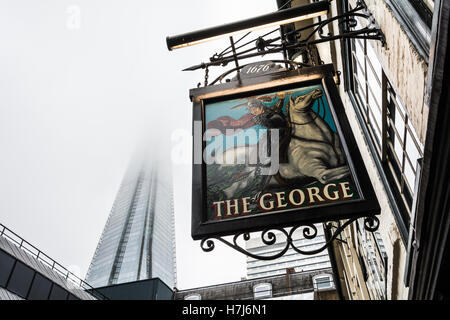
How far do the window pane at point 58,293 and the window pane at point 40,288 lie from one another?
47cm

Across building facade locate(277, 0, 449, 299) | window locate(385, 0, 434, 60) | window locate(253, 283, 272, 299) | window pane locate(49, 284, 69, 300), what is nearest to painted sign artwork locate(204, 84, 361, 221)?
building facade locate(277, 0, 449, 299)

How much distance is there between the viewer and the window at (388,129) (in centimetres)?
361

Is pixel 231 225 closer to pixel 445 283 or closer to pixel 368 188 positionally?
pixel 368 188

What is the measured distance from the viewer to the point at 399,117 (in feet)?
12.3

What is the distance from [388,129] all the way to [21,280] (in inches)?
789

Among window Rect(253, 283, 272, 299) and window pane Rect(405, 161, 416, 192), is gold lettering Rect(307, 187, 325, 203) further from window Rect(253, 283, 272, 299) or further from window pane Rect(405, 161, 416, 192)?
window Rect(253, 283, 272, 299)

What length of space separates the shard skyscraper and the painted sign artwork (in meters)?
115

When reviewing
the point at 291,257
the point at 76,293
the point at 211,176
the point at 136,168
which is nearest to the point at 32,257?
the point at 76,293

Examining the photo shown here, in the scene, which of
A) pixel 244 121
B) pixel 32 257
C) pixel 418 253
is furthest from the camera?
pixel 32 257

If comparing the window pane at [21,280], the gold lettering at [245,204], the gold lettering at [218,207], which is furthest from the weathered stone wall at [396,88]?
the window pane at [21,280]

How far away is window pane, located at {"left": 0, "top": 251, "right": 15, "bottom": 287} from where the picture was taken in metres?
16.6

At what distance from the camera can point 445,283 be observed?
2.41 meters

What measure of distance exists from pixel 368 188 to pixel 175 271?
13967 cm

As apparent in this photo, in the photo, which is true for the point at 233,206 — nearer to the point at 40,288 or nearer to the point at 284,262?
the point at 40,288
